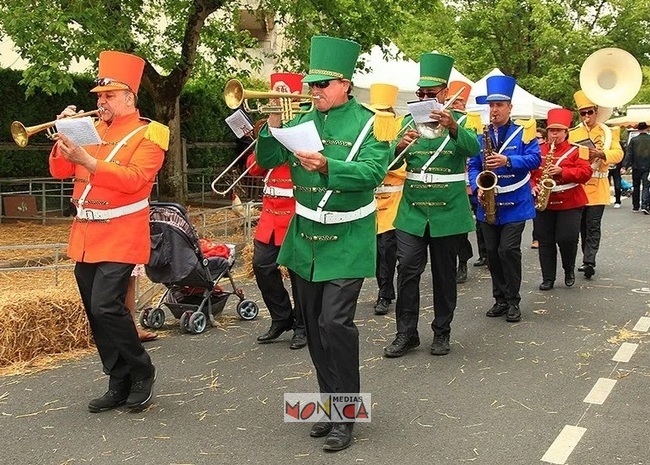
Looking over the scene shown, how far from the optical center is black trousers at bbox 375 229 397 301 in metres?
8.80

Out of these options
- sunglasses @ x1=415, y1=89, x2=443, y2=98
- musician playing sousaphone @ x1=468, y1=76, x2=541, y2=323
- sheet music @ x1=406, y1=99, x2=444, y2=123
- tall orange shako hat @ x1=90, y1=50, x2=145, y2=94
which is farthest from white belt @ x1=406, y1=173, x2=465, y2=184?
tall orange shako hat @ x1=90, y1=50, x2=145, y2=94

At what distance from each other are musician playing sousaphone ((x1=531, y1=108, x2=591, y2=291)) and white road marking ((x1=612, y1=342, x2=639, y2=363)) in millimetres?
2461

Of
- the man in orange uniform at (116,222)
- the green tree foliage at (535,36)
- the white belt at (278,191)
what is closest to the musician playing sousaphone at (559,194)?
the white belt at (278,191)

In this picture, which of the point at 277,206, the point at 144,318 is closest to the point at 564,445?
the point at 277,206

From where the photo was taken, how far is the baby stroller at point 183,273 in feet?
24.0

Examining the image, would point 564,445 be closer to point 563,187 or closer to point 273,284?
point 273,284

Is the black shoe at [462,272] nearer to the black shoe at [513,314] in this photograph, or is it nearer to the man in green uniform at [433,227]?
the black shoe at [513,314]

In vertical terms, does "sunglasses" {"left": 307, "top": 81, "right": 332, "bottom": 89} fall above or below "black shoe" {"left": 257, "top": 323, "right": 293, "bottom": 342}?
above

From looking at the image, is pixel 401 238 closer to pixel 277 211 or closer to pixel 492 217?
pixel 277 211

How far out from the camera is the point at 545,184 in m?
9.34

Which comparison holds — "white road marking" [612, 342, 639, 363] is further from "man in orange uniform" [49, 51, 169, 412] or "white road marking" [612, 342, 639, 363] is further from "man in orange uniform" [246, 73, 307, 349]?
"man in orange uniform" [49, 51, 169, 412]

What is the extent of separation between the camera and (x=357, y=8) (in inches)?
578

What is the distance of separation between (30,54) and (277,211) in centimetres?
646
